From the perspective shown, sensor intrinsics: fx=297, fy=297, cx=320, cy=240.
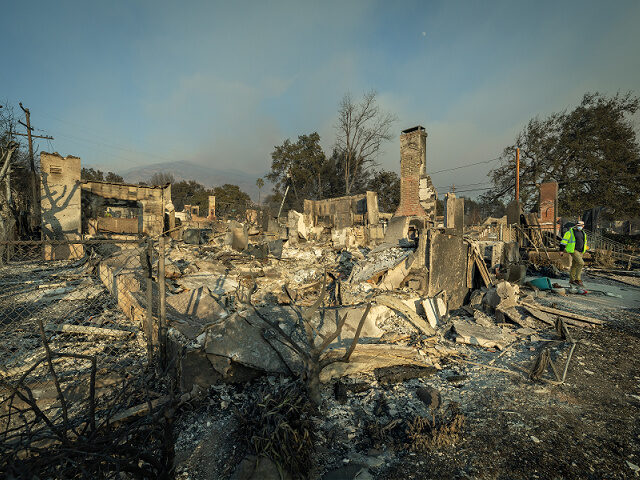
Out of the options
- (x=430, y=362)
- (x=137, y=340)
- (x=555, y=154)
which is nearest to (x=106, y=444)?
(x=137, y=340)

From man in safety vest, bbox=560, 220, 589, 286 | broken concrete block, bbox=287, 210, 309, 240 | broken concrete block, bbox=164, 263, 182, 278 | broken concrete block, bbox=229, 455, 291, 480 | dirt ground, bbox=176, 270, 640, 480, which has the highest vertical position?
broken concrete block, bbox=287, 210, 309, 240

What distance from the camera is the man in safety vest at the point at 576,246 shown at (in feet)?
25.4

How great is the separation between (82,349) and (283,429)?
3312 mm

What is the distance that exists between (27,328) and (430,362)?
5.73 meters

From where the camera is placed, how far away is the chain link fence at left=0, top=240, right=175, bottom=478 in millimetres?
1816

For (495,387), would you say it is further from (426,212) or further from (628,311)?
(426,212)

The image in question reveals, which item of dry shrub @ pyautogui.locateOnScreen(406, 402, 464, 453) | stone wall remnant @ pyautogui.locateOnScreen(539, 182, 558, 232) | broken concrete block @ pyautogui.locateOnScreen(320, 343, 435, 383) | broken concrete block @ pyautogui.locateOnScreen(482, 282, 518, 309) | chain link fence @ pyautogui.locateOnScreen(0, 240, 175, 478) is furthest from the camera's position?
stone wall remnant @ pyautogui.locateOnScreen(539, 182, 558, 232)

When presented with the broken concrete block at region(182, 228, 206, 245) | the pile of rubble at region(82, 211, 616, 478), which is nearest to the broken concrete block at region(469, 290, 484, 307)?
the pile of rubble at region(82, 211, 616, 478)

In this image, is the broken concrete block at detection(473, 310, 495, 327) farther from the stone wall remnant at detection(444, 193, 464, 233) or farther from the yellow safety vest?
the stone wall remnant at detection(444, 193, 464, 233)

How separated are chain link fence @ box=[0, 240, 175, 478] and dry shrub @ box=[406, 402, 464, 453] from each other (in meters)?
1.89

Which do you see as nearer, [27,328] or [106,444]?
[106,444]

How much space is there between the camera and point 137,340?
13.7 ft

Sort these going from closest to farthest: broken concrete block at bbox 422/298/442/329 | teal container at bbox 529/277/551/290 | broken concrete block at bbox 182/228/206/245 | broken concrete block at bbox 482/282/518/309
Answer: broken concrete block at bbox 422/298/442/329 < broken concrete block at bbox 482/282/518/309 < teal container at bbox 529/277/551/290 < broken concrete block at bbox 182/228/206/245

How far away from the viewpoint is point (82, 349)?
154 inches
